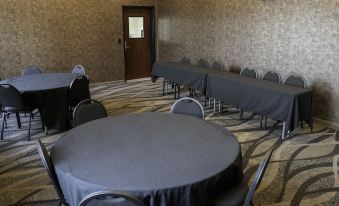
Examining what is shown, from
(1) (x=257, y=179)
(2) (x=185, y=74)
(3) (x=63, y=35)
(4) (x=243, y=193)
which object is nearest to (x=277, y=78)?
(2) (x=185, y=74)

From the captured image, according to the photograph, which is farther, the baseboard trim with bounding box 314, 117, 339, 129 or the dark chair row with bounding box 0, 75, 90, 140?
the baseboard trim with bounding box 314, 117, 339, 129

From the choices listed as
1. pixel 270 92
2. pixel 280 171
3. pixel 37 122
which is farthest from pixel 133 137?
pixel 37 122

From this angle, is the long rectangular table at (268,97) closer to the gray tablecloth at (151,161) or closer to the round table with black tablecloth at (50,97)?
the gray tablecloth at (151,161)

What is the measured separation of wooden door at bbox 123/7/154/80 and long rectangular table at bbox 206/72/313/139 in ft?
12.2

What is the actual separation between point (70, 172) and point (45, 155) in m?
0.30

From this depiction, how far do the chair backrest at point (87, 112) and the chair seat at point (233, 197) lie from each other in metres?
1.64

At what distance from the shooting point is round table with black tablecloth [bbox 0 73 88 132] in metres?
4.25

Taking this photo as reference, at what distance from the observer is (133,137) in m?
2.39

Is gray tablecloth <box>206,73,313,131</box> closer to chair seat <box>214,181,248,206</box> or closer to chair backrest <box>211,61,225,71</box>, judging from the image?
chair backrest <box>211,61,225,71</box>

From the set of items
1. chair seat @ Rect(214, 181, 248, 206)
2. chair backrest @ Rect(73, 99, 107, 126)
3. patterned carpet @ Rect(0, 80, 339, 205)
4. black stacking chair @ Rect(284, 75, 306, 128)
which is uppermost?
black stacking chair @ Rect(284, 75, 306, 128)

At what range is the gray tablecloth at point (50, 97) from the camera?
426cm

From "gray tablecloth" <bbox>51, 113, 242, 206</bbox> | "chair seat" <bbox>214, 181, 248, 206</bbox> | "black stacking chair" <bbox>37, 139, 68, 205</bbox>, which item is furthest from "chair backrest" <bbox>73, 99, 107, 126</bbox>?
"chair seat" <bbox>214, 181, 248, 206</bbox>

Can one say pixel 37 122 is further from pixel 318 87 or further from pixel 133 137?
pixel 318 87

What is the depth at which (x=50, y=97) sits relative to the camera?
4336 millimetres
